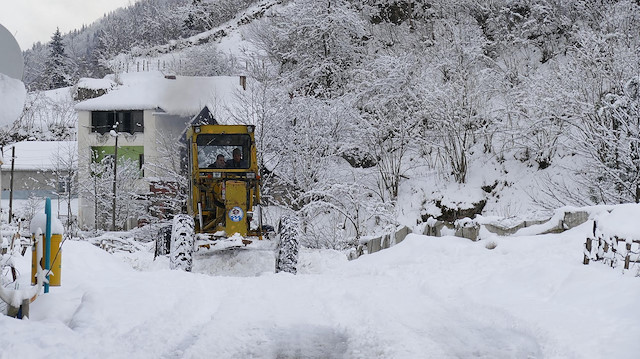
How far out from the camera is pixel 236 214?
12164mm

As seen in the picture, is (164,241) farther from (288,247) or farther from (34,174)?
(34,174)

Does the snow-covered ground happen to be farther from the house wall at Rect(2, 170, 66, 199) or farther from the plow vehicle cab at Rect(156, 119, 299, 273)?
the house wall at Rect(2, 170, 66, 199)

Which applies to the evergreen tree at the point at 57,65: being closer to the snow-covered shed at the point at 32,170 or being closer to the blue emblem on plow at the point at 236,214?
the snow-covered shed at the point at 32,170

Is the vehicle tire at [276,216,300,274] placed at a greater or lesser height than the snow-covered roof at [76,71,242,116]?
lesser

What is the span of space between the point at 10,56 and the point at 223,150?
7933 mm

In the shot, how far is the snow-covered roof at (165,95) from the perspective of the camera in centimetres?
4641

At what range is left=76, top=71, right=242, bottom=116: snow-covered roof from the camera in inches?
1827

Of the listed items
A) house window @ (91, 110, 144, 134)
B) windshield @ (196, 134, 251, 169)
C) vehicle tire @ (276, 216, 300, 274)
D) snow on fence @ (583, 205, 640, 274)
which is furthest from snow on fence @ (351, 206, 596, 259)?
house window @ (91, 110, 144, 134)

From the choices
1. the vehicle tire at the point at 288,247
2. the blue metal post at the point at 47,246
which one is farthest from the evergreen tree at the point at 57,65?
the blue metal post at the point at 47,246

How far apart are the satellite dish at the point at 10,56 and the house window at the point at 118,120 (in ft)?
143

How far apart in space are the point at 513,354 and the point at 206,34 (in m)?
88.3

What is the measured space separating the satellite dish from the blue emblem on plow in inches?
287

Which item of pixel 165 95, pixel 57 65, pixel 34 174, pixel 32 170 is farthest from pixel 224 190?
pixel 57 65

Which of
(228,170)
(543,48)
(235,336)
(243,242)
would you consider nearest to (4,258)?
(235,336)
